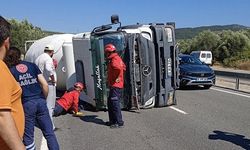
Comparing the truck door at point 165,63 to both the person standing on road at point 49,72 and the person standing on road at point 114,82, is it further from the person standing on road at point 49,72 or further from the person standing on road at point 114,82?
the person standing on road at point 49,72

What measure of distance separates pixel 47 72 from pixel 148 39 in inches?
145

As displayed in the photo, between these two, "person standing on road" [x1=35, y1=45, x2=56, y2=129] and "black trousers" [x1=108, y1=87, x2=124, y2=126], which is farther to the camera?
"black trousers" [x1=108, y1=87, x2=124, y2=126]

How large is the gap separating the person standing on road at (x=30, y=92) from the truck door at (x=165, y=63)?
245 inches

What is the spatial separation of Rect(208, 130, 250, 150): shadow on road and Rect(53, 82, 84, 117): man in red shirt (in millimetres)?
3932

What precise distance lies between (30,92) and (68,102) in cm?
567

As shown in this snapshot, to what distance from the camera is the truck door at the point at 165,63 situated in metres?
11.6

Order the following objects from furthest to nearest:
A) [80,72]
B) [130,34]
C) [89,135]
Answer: [80,72]
[130,34]
[89,135]

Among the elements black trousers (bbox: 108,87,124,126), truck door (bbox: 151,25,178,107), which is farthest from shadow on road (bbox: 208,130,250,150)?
truck door (bbox: 151,25,178,107)

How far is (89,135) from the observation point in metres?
8.46

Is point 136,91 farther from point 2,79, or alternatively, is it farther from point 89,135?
point 2,79

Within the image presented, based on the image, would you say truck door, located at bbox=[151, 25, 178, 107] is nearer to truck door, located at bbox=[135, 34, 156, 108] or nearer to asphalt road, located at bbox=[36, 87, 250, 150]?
truck door, located at bbox=[135, 34, 156, 108]

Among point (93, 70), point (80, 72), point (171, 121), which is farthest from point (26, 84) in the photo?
point (80, 72)

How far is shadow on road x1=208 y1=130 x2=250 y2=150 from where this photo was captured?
7.42 metres

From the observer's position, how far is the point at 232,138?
790 cm
